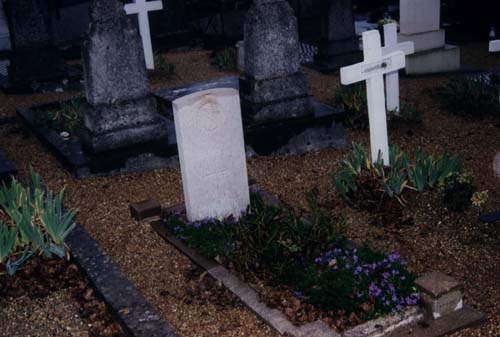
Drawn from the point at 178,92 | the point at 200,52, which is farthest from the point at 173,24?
the point at 178,92

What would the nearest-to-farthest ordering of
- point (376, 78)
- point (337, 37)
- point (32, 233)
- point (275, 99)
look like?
point (32, 233) → point (376, 78) → point (275, 99) → point (337, 37)

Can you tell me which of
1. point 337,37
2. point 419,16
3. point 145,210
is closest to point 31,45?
point 337,37

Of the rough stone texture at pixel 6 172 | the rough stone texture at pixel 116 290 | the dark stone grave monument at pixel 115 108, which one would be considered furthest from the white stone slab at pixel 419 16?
the rough stone texture at pixel 116 290

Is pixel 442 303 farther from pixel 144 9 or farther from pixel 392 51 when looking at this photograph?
pixel 144 9

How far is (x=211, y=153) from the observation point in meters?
5.56

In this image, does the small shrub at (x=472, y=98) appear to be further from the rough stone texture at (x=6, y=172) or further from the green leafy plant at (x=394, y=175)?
the rough stone texture at (x=6, y=172)

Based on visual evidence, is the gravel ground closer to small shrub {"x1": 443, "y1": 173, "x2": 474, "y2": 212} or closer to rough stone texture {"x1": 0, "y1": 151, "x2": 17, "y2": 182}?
small shrub {"x1": 443, "y1": 173, "x2": 474, "y2": 212}

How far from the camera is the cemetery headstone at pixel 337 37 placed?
1122 centimetres

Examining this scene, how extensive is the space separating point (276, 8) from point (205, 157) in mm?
2423

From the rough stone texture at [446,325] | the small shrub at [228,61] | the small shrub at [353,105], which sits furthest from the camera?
the small shrub at [228,61]

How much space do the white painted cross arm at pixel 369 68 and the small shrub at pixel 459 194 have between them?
120 cm

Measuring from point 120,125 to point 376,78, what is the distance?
8.68 feet

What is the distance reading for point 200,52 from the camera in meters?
14.0

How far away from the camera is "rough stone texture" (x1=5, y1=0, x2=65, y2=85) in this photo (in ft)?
34.7
